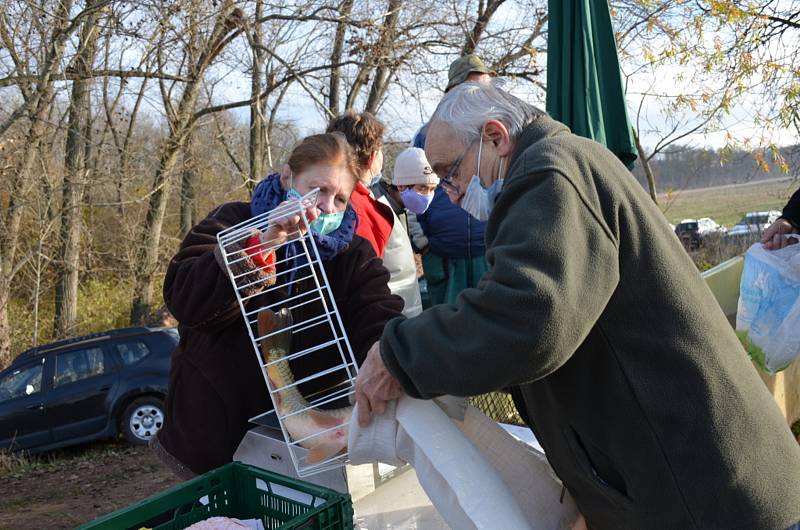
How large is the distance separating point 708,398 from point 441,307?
51 centimetres

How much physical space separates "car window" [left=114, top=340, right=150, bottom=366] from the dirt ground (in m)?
1.26

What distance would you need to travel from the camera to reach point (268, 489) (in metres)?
1.60

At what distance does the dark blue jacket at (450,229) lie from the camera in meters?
3.97

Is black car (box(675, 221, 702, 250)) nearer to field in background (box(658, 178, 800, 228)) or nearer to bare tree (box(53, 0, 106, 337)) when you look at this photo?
field in background (box(658, 178, 800, 228))

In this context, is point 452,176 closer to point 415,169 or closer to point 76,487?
point 415,169

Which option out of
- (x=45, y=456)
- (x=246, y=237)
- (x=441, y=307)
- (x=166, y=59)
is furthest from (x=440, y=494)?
(x=166, y=59)

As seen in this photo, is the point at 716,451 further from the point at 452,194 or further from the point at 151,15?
the point at 151,15

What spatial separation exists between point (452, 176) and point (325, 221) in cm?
57

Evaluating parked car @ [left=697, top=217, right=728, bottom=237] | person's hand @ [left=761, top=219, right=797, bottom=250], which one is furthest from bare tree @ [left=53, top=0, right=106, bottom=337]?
parked car @ [left=697, top=217, right=728, bottom=237]

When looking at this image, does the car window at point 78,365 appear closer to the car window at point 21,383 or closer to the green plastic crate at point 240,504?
the car window at point 21,383

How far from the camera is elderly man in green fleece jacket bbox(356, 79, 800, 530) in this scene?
124 cm

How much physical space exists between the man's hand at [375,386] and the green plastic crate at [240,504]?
181mm

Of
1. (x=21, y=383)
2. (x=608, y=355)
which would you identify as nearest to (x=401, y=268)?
(x=608, y=355)

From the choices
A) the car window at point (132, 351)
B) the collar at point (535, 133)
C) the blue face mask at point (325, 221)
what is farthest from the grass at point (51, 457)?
the collar at point (535, 133)
